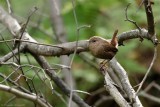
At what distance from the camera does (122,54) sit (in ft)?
19.7

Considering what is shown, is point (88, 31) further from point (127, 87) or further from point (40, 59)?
point (127, 87)

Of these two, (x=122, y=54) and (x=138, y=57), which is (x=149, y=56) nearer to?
(x=138, y=57)

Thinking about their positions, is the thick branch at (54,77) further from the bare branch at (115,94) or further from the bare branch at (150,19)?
the bare branch at (150,19)

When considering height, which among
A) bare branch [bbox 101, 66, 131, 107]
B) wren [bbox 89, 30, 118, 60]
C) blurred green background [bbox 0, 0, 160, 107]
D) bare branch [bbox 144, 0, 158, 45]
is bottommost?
blurred green background [bbox 0, 0, 160, 107]

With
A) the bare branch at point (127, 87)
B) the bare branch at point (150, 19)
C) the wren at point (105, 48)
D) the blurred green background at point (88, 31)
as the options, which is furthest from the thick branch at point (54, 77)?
the blurred green background at point (88, 31)

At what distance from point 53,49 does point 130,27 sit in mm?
2549

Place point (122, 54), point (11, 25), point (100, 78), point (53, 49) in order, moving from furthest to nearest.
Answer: point (100, 78) → point (122, 54) → point (11, 25) → point (53, 49)

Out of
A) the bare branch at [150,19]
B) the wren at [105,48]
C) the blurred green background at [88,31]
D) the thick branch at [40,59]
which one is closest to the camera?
the bare branch at [150,19]

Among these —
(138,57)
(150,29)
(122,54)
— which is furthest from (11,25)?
(138,57)

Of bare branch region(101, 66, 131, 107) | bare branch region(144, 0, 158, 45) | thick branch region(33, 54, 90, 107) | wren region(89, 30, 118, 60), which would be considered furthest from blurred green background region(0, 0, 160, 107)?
bare branch region(144, 0, 158, 45)

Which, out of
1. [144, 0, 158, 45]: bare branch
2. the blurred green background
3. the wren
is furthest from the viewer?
the blurred green background

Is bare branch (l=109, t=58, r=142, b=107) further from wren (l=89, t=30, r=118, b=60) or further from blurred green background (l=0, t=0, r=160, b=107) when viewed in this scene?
blurred green background (l=0, t=0, r=160, b=107)

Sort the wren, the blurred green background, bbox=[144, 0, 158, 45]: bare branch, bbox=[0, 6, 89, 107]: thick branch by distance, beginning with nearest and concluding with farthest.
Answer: bbox=[144, 0, 158, 45]: bare branch, the wren, bbox=[0, 6, 89, 107]: thick branch, the blurred green background

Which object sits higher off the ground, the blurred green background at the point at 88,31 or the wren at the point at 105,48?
the wren at the point at 105,48
